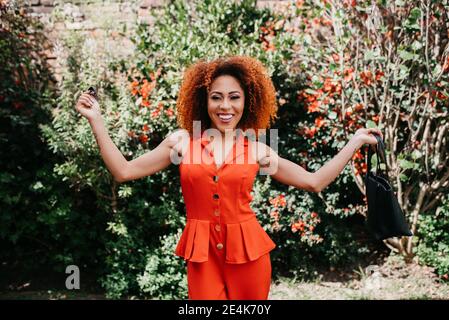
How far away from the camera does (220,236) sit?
2.14 meters

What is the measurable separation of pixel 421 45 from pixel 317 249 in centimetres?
210

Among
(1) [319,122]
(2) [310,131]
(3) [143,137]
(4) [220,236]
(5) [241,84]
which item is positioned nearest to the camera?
(4) [220,236]

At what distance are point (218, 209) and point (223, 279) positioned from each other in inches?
12.6

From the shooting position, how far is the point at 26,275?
4949 millimetres

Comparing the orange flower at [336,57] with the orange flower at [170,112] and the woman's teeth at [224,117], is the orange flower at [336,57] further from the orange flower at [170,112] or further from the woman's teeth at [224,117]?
the woman's teeth at [224,117]

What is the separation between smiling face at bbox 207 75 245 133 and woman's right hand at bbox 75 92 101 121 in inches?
20.6

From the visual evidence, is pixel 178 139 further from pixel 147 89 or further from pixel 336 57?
pixel 336 57

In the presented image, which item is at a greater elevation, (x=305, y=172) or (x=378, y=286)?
(x=305, y=172)

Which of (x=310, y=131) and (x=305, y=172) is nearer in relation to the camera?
(x=305, y=172)

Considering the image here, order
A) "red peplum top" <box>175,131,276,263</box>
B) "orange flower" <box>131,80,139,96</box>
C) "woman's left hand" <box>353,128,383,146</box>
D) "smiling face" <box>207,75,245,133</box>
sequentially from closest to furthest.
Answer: "red peplum top" <box>175,131,276,263</box> → "smiling face" <box>207,75,245,133</box> → "woman's left hand" <box>353,128,383,146</box> → "orange flower" <box>131,80,139,96</box>

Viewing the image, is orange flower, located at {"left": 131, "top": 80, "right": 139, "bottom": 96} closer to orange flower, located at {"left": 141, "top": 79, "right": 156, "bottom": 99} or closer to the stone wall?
orange flower, located at {"left": 141, "top": 79, "right": 156, "bottom": 99}

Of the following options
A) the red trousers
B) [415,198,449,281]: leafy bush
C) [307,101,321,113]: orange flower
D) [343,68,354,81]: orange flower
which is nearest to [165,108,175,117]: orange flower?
[307,101,321,113]: orange flower

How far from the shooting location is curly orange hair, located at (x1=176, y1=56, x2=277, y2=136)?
7.50ft

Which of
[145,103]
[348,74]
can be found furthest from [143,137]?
[348,74]
